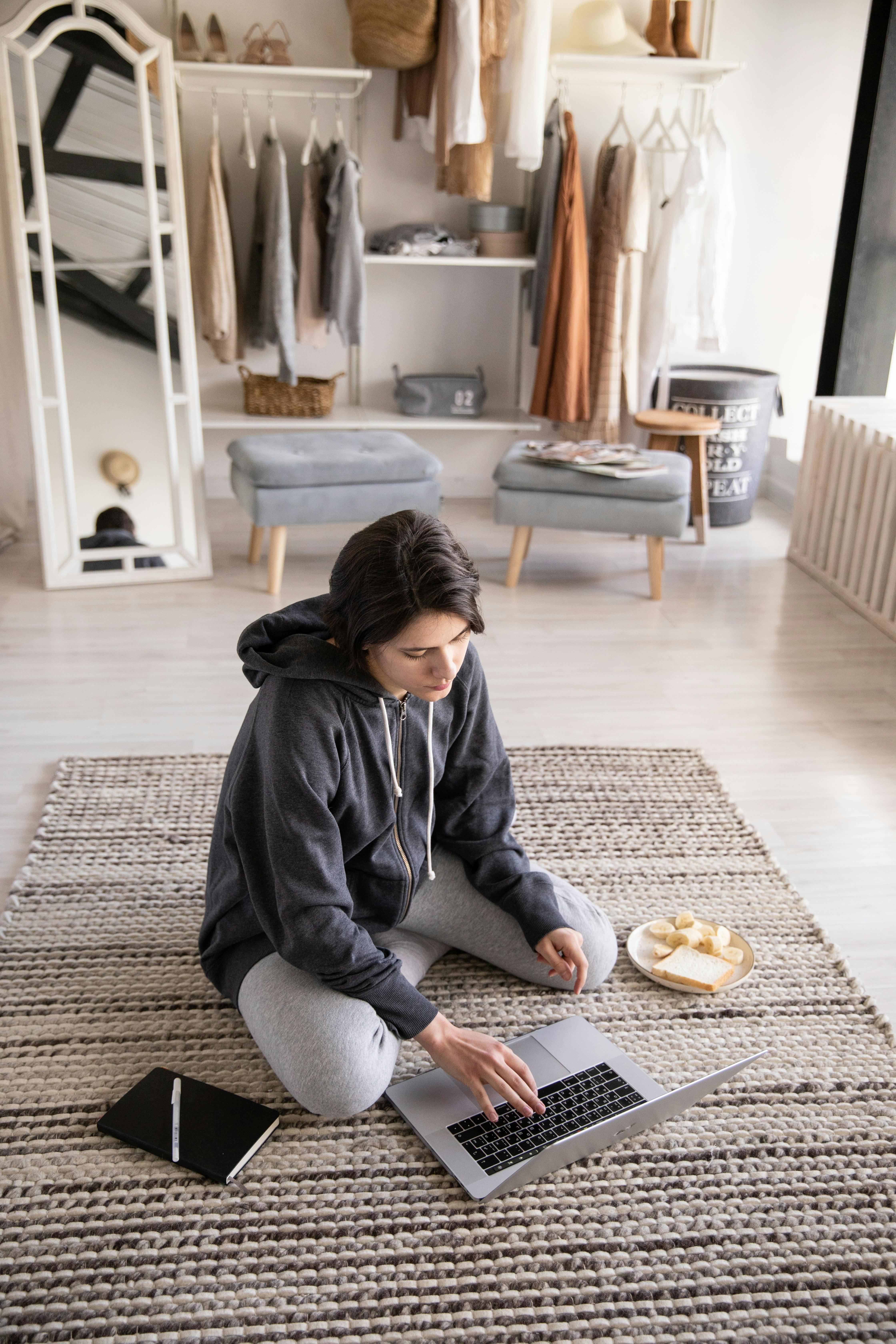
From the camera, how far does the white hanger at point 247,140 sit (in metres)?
3.95

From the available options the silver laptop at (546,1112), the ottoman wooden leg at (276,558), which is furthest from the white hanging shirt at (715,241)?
the silver laptop at (546,1112)

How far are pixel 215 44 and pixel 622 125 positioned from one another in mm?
A: 1464

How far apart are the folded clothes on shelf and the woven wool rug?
2690mm

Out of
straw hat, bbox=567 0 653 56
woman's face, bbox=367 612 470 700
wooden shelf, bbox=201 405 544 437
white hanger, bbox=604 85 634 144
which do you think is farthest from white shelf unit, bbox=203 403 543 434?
woman's face, bbox=367 612 470 700

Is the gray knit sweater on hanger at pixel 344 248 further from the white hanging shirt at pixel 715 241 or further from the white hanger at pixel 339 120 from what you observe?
the white hanging shirt at pixel 715 241

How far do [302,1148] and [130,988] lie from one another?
0.45 m

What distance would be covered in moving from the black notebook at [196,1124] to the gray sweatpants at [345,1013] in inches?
2.8

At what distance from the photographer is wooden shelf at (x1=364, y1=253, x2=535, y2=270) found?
158 inches

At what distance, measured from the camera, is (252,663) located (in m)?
1.49

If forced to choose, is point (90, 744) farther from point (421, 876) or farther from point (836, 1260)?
point (836, 1260)

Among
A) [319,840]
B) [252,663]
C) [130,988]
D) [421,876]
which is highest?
[252,663]

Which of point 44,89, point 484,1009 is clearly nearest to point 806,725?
point 484,1009

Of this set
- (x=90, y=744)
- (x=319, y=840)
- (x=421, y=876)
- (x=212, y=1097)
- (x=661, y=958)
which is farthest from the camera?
(x=90, y=744)

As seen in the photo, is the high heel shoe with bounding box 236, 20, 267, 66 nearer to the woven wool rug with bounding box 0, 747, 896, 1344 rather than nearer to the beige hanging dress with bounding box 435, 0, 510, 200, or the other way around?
the beige hanging dress with bounding box 435, 0, 510, 200
